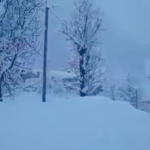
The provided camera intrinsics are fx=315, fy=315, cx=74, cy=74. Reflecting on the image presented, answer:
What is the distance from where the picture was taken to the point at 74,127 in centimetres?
924

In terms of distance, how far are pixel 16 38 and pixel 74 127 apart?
28.1ft

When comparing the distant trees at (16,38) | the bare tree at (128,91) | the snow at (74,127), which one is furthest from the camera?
the bare tree at (128,91)

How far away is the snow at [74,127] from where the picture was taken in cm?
719

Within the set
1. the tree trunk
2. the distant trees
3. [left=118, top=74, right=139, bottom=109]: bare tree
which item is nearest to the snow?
the distant trees

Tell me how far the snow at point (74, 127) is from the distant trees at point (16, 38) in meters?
4.42

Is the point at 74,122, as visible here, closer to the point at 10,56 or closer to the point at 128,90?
the point at 10,56

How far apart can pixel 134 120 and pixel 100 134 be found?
3.33 metres

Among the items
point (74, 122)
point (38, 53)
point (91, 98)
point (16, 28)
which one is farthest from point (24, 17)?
point (74, 122)

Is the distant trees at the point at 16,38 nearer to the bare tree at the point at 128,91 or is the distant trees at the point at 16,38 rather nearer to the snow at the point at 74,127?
the snow at the point at 74,127

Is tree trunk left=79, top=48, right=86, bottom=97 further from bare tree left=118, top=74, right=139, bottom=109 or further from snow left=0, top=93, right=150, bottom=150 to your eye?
bare tree left=118, top=74, right=139, bottom=109

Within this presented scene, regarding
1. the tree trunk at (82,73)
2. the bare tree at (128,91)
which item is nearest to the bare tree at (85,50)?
the tree trunk at (82,73)

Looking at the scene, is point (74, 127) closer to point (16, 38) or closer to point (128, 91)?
point (16, 38)

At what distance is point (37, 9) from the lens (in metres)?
17.5

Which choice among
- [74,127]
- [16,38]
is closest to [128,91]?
[16,38]
